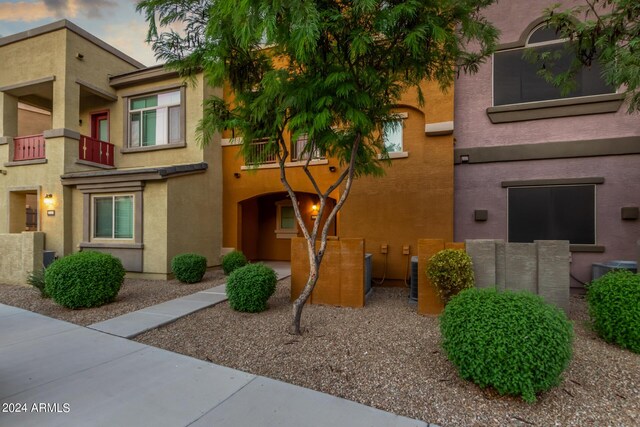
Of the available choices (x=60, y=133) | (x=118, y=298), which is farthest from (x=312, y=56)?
(x=60, y=133)

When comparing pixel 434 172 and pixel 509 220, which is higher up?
pixel 434 172

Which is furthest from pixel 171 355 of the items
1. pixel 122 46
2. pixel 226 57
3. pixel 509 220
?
pixel 122 46

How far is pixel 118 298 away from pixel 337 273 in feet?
17.5

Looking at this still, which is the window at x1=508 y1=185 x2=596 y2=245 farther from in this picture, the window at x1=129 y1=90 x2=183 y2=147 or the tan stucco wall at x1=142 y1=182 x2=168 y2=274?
the window at x1=129 y1=90 x2=183 y2=147

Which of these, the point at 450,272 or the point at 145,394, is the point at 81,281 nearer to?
the point at 145,394

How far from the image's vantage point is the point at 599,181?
7.86m

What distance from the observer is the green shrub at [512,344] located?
3015 mm

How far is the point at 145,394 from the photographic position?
3.34m

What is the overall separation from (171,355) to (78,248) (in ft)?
30.2

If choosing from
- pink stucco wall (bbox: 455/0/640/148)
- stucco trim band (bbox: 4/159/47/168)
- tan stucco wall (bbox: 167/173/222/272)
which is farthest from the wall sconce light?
pink stucco wall (bbox: 455/0/640/148)

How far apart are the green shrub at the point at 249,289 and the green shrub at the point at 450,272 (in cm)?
324

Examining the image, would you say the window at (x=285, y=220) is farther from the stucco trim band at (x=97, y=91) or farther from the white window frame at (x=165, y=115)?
the stucco trim band at (x=97, y=91)

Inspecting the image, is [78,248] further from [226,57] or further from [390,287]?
[390,287]

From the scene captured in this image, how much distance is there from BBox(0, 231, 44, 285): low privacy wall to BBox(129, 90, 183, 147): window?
532 cm
